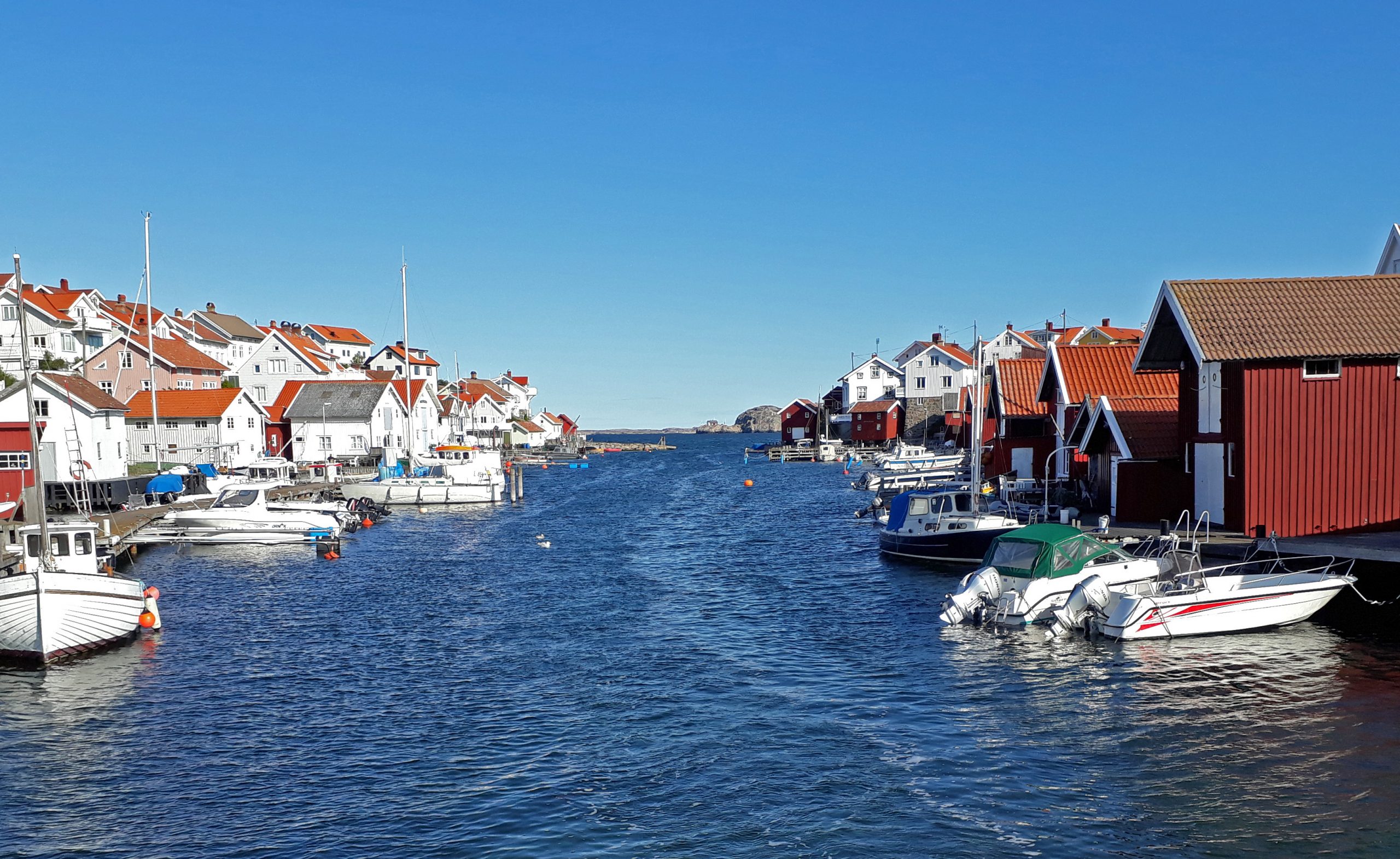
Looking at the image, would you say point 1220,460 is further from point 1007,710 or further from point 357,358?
point 357,358

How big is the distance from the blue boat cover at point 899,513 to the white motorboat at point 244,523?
25860 millimetres

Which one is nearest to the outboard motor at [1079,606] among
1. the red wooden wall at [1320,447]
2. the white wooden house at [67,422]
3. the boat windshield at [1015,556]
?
the boat windshield at [1015,556]

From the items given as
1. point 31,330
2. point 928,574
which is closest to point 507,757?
point 928,574

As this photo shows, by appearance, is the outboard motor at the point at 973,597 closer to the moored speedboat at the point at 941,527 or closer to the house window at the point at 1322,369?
the moored speedboat at the point at 941,527

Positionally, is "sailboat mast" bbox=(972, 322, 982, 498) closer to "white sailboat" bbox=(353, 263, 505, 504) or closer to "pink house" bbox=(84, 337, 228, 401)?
"white sailboat" bbox=(353, 263, 505, 504)

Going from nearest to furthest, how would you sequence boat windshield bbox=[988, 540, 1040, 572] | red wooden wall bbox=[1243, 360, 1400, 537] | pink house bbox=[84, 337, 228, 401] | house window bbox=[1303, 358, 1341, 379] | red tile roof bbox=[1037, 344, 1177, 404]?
boat windshield bbox=[988, 540, 1040, 572] → red wooden wall bbox=[1243, 360, 1400, 537] → house window bbox=[1303, 358, 1341, 379] → red tile roof bbox=[1037, 344, 1177, 404] → pink house bbox=[84, 337, 228, 401]

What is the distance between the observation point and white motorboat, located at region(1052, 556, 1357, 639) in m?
25.2

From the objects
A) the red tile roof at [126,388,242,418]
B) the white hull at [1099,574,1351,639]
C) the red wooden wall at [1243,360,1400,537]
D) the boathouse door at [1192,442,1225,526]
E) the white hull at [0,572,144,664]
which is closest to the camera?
the white hull at [0,572,144,664]

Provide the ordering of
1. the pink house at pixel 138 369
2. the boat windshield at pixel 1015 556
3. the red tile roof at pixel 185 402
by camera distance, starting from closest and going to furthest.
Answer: the boat windshield at pixel 1015 556 < the red tile roof at pixel 185 402 < the pink house at pixel 138 369

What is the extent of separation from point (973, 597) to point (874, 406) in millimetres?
107340

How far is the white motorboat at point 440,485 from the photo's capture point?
69562mm

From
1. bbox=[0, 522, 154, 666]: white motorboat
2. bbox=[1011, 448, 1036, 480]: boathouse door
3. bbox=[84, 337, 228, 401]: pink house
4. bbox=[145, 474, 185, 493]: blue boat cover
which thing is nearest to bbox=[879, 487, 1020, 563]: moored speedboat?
bbox=[1011, 448, 1036, 480]: boathouse door

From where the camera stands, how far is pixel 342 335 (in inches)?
6772

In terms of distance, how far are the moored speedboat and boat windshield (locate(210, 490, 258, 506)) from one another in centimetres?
2995
